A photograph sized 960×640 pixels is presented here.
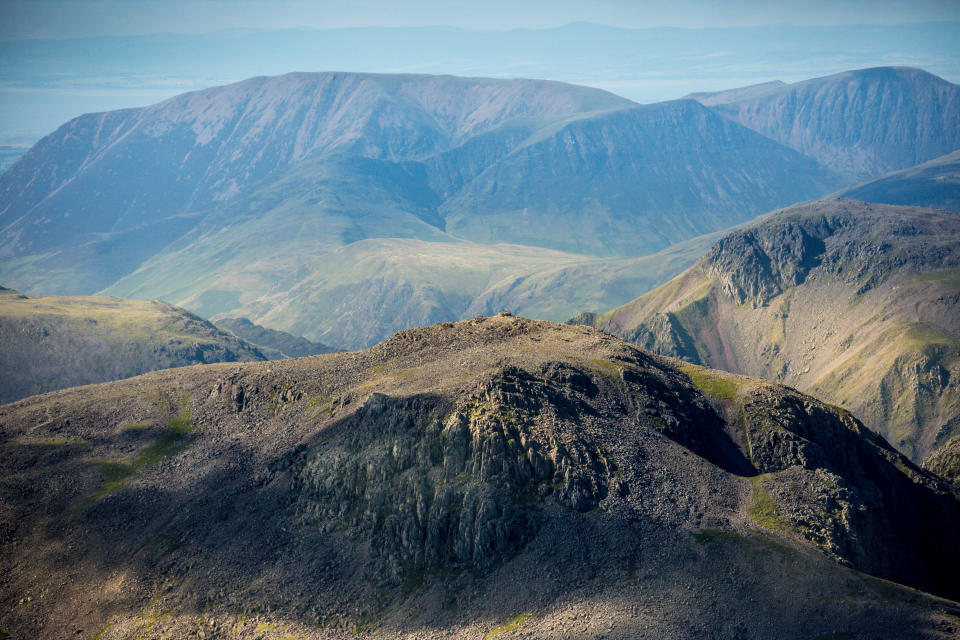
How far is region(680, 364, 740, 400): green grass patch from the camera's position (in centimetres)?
17062

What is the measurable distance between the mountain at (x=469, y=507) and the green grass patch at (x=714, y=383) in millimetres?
982

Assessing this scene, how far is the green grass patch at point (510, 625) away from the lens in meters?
110

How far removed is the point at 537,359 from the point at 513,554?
45785mm

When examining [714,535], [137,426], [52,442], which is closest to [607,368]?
[714,535]

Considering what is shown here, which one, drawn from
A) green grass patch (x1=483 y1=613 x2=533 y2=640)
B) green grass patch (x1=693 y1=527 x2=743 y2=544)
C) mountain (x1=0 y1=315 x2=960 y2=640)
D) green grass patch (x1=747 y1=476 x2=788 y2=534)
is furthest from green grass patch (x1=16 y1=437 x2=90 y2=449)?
green grass patch (x1=747 y1=476 x2=788 y2=534)

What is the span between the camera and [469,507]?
12812cm

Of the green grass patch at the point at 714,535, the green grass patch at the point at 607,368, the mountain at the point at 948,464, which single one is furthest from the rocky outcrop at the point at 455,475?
the mountain at the point at 948,464

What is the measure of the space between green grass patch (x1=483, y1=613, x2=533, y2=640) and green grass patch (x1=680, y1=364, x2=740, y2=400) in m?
79.0

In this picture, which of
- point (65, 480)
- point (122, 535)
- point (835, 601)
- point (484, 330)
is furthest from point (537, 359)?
point (65, 480)

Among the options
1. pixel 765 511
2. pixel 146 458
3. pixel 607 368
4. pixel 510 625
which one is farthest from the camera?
pixel 607 368

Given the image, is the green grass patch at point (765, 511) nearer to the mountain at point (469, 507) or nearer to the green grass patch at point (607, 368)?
the mountain at point (469, 507)

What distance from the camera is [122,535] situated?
137 metres

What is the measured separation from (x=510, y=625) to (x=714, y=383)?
3422 inches

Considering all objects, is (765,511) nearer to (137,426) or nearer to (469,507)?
(469,507)
